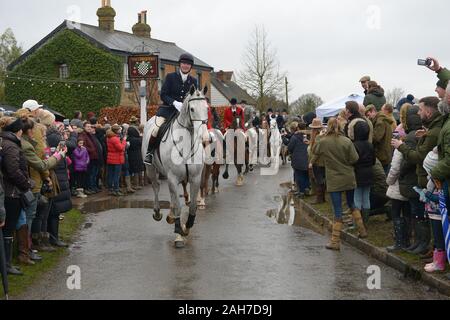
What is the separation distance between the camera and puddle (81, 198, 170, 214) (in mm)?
14844

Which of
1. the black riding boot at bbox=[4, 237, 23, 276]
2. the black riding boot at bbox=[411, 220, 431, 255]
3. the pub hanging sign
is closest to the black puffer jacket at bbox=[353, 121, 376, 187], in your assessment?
the black riding boot at bbox=[411, 220, 431, 255]

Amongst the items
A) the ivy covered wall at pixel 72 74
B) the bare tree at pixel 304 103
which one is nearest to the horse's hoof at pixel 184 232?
the ivy covered wall at pixel 72 74

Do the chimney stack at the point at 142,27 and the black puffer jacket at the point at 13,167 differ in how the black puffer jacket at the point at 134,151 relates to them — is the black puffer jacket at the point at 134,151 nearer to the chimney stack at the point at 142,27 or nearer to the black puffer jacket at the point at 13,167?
the black puffer jacket at the point at 13,167

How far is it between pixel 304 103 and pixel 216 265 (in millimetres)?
74836

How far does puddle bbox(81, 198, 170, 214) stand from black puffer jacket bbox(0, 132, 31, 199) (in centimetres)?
649

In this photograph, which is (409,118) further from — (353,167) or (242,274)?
(242,274)

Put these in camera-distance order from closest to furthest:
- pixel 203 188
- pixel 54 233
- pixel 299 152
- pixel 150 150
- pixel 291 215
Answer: pixel 54 233, pixel 150 150, pixel 291 215, pixel 203 188, pixel 299 152

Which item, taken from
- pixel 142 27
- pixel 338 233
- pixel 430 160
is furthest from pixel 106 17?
pixel 430 160

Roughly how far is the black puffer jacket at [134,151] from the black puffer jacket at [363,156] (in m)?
9.06

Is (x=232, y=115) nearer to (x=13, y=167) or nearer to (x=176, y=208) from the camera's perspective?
(x=176, y=208)

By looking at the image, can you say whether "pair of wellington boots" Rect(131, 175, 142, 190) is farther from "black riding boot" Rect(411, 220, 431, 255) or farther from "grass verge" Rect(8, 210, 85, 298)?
"black riding boot" Rect(411, 220, 431, 255)

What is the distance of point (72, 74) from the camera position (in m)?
41.8

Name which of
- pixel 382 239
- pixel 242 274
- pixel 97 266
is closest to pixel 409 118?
pixel 382 239
